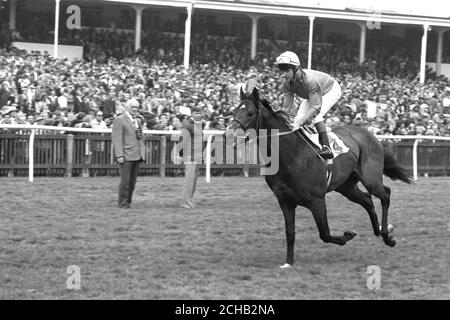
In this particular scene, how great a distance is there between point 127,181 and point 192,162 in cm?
101

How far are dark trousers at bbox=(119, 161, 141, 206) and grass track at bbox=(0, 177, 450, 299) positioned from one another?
0.80 feet

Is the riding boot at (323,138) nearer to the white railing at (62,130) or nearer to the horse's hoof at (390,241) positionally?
the horse's hoof at (390,241)

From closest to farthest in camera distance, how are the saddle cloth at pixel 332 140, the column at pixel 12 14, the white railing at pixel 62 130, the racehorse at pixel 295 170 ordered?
1. the racehorse at pixel 295 170
2. the saddle cloth at pixel 332 140
3. the white railing at pixel 62 130
4. the column at pixel 12 14

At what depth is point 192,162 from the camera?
1178cm

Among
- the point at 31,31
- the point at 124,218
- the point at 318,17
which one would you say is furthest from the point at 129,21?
the point at 124,218

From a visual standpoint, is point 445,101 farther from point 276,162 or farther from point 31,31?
point 276,162

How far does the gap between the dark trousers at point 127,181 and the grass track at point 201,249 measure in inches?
9.5

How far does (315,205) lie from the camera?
295 inches

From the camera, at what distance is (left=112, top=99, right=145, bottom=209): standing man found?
11.3m

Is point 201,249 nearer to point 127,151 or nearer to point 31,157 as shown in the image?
point 127,151

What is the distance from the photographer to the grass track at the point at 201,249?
6406 millimetres

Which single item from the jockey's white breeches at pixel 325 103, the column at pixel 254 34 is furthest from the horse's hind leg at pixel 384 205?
the column at pixel 254 34

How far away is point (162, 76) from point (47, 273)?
1669cm

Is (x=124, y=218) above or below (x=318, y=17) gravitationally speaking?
below
